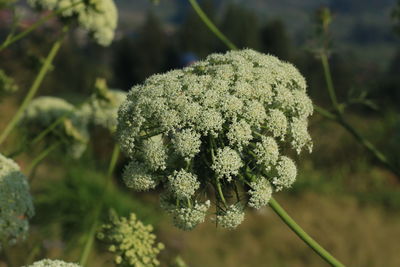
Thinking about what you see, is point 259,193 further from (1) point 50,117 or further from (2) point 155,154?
(1) point 50,117

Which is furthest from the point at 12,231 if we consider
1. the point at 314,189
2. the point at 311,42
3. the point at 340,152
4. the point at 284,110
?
the point at 340,152

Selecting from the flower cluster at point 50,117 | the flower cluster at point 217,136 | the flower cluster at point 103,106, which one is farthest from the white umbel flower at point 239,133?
the flower cluster at point 50,117

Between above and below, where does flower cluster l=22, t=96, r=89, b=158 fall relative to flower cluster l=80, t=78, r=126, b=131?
below

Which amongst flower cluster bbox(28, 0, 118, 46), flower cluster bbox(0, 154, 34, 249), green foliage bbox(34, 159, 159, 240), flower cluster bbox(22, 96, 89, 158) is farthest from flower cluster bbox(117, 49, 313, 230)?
green foliage bbox(34, 159, 159, 240)

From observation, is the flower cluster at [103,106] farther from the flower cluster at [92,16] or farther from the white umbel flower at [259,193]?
the white umbel flower at [259,193]

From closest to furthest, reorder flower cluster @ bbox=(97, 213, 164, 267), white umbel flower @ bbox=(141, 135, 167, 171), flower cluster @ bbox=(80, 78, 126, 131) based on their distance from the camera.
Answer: white umbel flower @ bbox=(141, 135, 167, 171) → flower cluster @ bbox=(97, 213, 164, 267) → flower cluster @ bbox=(80, 78, 126, 131)

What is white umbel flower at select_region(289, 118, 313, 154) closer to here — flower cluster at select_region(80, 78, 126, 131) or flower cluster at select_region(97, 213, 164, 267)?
flower cluster at select_region(97, 213, 164, 267)

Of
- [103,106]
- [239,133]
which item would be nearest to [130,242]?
[239,133]
